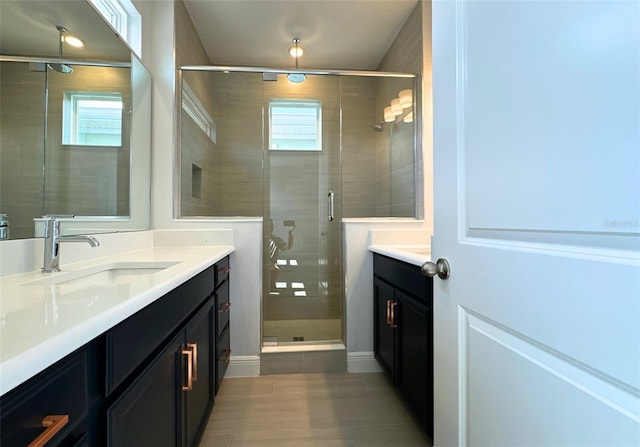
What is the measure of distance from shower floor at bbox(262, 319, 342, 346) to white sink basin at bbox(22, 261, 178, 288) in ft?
3.84

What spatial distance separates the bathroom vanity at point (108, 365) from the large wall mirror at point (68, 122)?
329 mm

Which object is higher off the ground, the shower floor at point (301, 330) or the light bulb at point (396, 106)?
the light bulb at point (396, 106)

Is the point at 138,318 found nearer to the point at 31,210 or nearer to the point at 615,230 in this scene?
the point at 31,210

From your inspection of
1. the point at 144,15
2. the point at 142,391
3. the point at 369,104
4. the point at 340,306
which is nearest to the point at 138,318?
the point at 142,391

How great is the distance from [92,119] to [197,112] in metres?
1.20

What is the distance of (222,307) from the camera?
1.86 meters

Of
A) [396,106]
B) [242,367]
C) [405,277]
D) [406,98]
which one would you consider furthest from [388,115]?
[242,367]

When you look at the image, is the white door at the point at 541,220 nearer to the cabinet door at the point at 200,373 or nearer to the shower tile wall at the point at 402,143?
the cabinet door at the point at 200,373

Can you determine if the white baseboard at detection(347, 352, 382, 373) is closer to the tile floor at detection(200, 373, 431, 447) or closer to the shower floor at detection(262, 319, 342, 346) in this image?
the tile floor at detection(200, 373, 431, 447)

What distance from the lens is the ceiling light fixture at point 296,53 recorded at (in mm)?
2672

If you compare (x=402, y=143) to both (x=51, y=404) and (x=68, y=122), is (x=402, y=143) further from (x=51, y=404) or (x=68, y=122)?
(x=51, y=404)

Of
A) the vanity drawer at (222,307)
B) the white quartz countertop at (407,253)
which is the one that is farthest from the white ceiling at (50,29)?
the white quartz countertop at (407,253)

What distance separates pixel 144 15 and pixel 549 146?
244 centimetres

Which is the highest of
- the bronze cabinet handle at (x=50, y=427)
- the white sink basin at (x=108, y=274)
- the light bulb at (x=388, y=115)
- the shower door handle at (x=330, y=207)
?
the light bulb at (x=388, y=115)
